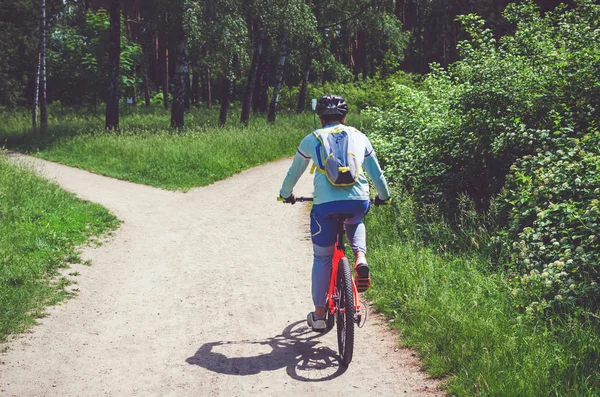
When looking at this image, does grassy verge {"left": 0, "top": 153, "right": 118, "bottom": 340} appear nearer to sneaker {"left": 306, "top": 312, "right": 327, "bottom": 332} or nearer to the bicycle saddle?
sneaker {"left": 306, "top": 312, "right": 327, "bottom": 332}

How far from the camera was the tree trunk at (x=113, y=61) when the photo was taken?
796 inches

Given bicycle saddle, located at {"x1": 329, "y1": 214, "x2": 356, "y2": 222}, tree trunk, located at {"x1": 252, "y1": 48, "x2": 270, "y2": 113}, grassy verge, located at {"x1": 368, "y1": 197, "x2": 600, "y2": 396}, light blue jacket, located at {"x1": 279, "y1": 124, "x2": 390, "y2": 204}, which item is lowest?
grassy verge, located at {"x1": 368, "y1": 197, "x2": 600, "y2": 396}

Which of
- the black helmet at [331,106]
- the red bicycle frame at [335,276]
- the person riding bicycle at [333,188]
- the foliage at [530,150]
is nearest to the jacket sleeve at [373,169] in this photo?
the person riding bicycle at [333,188]

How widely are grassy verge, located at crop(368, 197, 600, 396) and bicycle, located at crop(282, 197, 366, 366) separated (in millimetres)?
683

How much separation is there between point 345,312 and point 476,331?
113 centimetres

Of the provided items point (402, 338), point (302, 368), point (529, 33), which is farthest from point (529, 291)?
point (529, 33)

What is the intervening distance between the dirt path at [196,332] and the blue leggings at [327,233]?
63 cm

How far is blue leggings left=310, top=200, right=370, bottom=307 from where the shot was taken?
4.61m

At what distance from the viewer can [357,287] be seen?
15.1 ft

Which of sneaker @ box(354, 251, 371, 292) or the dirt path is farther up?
sneaker @ box(354, 251, 371, 292)

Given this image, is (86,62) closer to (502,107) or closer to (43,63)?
(43,63)

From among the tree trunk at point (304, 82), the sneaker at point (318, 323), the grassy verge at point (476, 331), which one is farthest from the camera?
the tree trunk at point (304, 82)

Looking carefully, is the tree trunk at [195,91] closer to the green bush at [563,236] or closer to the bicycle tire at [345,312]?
the green bush at [563,236]

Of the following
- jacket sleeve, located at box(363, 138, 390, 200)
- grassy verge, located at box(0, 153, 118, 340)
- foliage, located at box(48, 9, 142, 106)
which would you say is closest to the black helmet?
jacket sleeve, located at box(363, 138, 390, 200)
